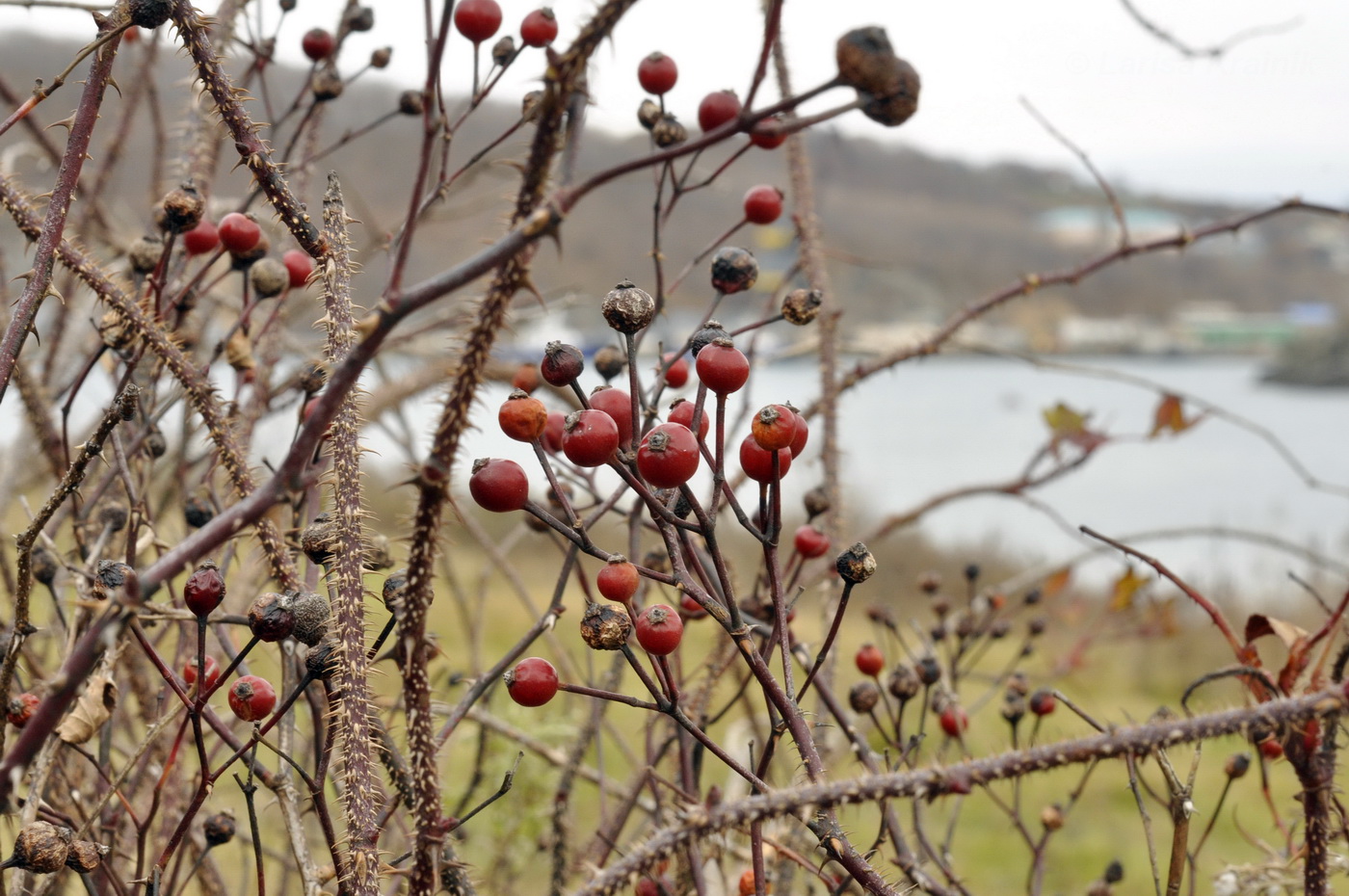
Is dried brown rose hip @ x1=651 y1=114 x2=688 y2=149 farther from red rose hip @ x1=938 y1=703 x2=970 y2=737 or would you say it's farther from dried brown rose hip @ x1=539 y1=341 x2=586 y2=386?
red rose hip @ x1=938 y1=703 x2=970 y2=737

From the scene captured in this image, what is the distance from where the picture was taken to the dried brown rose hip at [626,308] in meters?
0.59

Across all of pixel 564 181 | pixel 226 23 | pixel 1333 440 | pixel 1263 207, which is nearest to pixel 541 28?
pixel 564 181

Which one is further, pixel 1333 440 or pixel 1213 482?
pixel 1333 440

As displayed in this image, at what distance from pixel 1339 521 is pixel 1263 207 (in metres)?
12.0

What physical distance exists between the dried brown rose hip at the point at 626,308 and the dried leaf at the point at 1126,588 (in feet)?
3.20

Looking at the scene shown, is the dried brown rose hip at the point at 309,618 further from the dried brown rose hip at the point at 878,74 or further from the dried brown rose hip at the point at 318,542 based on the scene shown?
the dried brown rose hip at the point at 878,74

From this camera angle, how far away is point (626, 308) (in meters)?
0.60

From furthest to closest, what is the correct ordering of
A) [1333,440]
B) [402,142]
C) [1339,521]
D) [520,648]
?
1. [1333,440]
2. [1339,521]
3. [402,142]
4. [520,648]

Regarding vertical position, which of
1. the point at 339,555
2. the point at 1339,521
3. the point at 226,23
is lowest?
the point at 339,555

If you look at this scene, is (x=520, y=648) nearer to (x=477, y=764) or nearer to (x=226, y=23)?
(x=477, y=764)

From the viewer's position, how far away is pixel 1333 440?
14898mm

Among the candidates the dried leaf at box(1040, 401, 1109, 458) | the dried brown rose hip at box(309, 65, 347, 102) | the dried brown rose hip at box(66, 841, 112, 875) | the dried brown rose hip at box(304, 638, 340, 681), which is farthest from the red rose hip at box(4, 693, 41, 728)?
the dried leaf at box(1040, 401, 1109, 458)

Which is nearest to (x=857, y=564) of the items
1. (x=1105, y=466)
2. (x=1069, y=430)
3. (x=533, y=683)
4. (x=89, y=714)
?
(x=533, y=683)

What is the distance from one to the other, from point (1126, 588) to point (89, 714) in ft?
4.02
